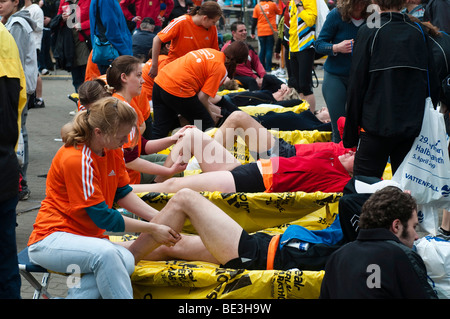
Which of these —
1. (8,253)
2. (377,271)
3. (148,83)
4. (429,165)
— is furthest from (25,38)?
(377,271)

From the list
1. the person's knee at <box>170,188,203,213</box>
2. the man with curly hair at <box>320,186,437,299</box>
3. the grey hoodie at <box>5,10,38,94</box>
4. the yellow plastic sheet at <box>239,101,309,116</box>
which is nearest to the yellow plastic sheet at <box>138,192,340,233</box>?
the person's knee at <box>170,188,203,213</box>

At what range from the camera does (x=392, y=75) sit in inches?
167

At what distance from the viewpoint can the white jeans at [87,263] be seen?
3.44 m

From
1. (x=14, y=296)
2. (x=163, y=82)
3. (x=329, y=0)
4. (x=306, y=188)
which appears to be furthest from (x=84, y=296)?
(x=329, y=0)

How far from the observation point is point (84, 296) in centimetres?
350

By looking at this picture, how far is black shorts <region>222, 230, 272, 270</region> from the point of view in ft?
13.1

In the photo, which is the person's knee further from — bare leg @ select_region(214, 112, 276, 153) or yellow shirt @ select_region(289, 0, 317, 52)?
yellow shirt @ select_region(289, 0, 317, 52)

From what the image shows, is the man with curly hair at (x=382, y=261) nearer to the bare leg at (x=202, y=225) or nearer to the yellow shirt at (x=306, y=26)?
the bare leg at (x=202, y=225)

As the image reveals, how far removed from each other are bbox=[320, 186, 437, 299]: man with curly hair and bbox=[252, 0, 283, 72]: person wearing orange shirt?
11.9 m

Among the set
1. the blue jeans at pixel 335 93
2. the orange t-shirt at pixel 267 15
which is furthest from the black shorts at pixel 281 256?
the orange t-shirt at pixel 267 15

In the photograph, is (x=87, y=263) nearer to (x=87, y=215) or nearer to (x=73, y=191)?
(x=87, y=215)

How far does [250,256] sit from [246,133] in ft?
7.97

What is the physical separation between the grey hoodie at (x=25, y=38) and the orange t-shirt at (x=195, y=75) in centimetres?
132

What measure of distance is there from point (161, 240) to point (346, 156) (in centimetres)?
191
